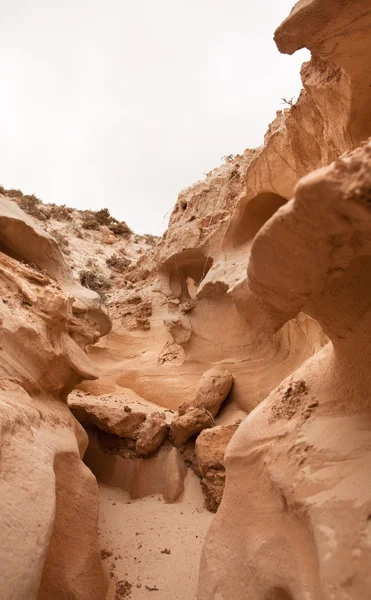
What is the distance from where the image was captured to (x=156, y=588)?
2.62 m

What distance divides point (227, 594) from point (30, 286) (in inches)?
116

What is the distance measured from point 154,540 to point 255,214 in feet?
13.8

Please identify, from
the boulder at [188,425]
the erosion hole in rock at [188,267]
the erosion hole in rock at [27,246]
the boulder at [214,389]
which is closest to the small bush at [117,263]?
the erosion hole in rock at [188,267]

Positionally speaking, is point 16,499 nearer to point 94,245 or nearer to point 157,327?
point 157,327

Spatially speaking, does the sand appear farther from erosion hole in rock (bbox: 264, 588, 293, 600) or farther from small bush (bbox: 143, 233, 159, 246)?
small bush (bbox: 143, 233, 159, 246)

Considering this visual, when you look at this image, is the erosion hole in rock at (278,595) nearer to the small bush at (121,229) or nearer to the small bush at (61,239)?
the small bush at (61,239)

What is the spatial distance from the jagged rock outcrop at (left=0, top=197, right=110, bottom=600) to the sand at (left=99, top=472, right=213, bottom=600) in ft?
1.19

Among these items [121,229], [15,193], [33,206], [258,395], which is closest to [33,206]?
[33,206]

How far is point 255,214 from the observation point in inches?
220

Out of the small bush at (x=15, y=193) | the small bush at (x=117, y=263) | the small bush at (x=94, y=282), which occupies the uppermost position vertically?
the small bush at (x=15, y=193)

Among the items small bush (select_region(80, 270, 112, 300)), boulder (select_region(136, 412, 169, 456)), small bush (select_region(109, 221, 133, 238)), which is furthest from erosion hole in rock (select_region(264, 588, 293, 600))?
small bush (select_region(109, 221, 133, 238))

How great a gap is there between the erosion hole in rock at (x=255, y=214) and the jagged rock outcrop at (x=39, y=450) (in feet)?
9.05

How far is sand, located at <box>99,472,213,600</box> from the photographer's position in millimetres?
2658

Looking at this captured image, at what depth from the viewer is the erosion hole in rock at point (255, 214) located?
526cm
